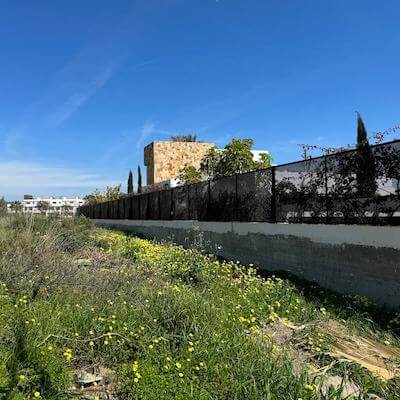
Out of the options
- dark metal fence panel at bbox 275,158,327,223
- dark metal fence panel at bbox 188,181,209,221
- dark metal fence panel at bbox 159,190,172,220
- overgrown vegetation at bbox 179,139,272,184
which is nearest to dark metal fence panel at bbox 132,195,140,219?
dark metal fence panel at bbox 159,190,172,220

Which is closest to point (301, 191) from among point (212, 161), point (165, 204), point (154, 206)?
point (165, 204)

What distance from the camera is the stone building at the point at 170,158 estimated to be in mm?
54969

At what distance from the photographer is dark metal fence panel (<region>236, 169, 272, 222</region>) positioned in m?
11.9

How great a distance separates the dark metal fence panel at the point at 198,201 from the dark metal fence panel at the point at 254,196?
2.81 metres

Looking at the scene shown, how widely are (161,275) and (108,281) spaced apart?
67.5 inches

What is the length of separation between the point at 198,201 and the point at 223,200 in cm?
247

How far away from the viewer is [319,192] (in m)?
9.84

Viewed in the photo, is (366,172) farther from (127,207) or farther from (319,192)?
(127,207)

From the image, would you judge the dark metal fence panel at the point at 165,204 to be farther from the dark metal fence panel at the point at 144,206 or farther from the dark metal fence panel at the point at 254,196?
the dark metal fence panel at the point at 254,196

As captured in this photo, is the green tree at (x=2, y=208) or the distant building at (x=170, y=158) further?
the distant building at (x=170, y=158)

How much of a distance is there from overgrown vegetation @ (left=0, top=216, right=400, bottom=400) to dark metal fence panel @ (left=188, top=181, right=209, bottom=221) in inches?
338

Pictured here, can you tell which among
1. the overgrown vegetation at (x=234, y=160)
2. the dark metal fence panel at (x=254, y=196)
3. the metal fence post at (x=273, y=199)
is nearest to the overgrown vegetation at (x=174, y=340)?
the metal fence post at (x=273, y=199)

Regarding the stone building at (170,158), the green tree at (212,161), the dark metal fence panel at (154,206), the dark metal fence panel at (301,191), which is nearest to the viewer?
the dark metal fence panel at (301,191)

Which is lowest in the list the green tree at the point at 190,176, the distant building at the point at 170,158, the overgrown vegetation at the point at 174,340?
the overgrown vegetation at the point at 174,340
